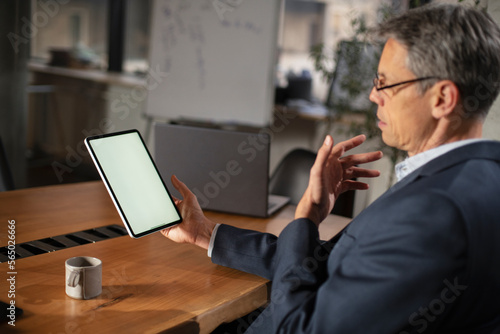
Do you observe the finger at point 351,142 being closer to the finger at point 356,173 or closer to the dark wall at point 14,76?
the finger at point 356,173

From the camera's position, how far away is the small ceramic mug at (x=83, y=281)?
1199 mm

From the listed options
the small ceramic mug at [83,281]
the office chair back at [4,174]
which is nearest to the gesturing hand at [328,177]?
the small ceramic mug at [83,281]

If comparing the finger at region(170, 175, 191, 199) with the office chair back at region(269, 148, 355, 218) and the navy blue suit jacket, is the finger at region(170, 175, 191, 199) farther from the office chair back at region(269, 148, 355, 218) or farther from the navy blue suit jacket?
the office chair back at region(269, 148, 355, 218)

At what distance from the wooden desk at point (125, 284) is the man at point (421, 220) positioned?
15 cm

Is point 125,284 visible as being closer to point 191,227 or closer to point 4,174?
point 191,227

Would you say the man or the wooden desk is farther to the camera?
the wooden desk

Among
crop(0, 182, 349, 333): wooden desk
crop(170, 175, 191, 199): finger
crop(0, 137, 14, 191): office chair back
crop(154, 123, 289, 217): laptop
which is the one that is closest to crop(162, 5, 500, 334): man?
crop(0, 182, 349, 333): wooden desk

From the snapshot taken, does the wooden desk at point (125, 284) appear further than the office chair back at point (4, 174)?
No

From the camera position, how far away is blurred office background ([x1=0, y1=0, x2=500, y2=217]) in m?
5.17

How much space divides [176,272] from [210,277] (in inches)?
3.6

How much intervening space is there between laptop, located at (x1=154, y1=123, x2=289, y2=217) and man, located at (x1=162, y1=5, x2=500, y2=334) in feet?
1.93

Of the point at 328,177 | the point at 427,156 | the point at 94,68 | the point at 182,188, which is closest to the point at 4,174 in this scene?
the point at 182,188

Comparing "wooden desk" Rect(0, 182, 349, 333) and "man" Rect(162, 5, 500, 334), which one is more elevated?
"man" Rect(162, 5, 500, 334)

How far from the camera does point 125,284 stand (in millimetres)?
1317
